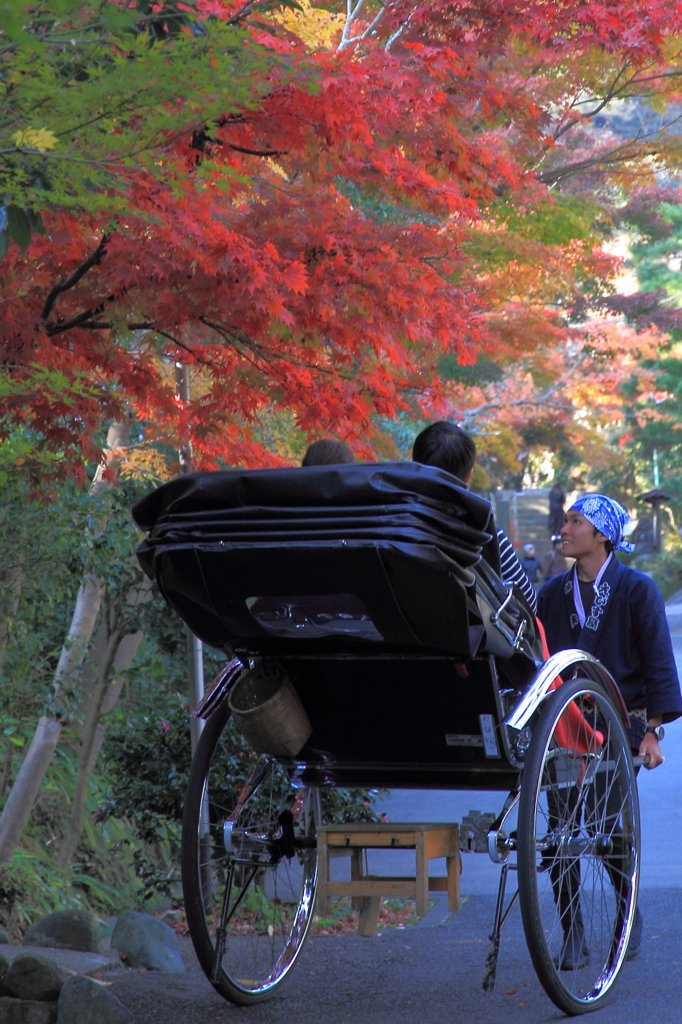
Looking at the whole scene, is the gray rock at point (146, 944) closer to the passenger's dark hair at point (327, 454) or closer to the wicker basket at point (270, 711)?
the wicker basket at point (270, 711)

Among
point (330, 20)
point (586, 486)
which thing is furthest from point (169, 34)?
point (586, 486)

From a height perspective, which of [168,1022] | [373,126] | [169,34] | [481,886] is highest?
[373,126]

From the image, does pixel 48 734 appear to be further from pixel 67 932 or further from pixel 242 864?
pixel 242 864

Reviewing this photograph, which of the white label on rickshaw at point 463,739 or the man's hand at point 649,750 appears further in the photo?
the man's hand at point 649,750

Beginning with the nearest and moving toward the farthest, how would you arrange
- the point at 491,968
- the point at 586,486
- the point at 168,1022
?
the point at 491,968, the point at 168,1022, the point at 586,486

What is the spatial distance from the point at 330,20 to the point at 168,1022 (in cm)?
602

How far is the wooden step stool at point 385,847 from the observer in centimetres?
330

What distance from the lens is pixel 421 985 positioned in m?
3.74

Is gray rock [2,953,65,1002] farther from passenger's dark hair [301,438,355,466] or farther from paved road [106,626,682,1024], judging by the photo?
passenger's dark hair [301,438,355,466]

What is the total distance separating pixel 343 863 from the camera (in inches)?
264

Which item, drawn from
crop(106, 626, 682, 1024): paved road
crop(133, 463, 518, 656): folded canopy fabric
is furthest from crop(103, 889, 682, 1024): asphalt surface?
crop(133, 463, 518, 656): folded canopy fabric

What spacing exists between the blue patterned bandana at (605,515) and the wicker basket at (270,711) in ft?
4.20

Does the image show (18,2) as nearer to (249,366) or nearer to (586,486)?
(249,366)

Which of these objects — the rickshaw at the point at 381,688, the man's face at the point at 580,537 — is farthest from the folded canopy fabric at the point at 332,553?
the man's face at the point at 580,537
